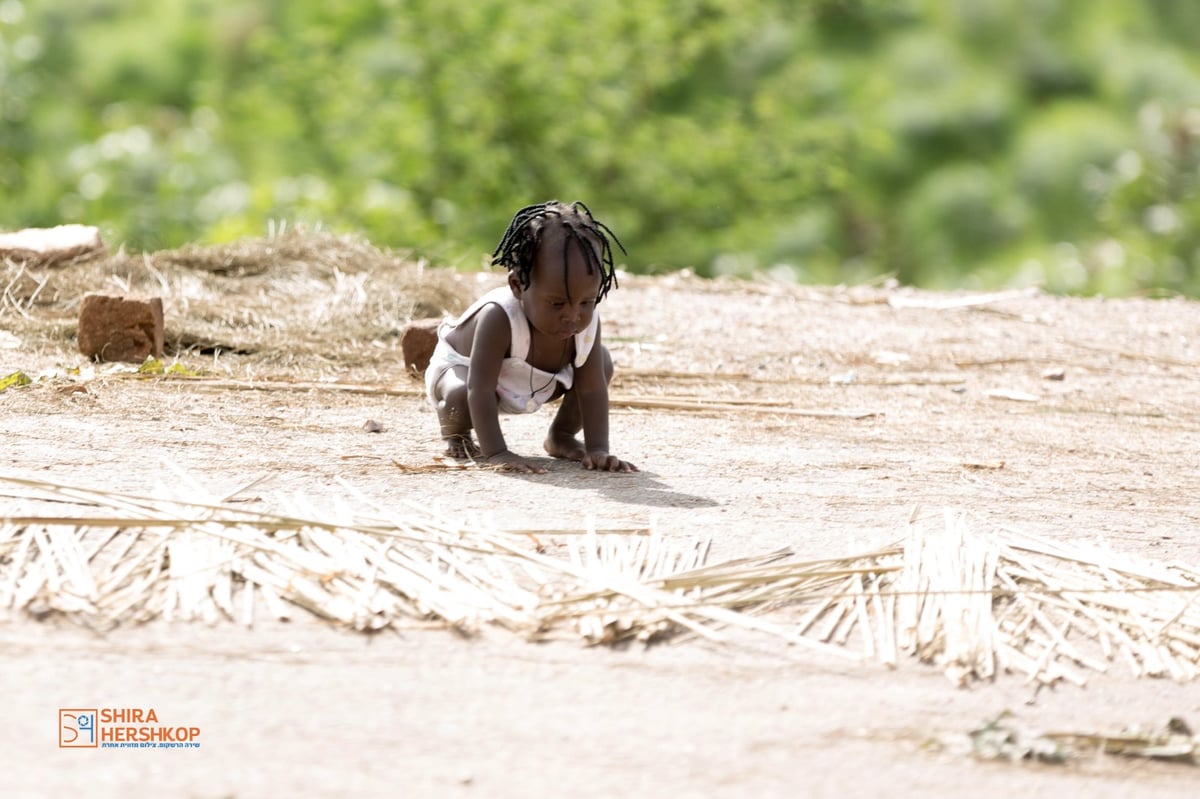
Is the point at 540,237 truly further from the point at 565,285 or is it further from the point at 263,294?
the point at 263,294

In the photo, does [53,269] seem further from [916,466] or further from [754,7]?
[754,7]

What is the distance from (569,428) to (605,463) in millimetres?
314

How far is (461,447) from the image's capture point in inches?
163

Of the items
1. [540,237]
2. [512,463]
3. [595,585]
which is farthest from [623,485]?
[595,585]

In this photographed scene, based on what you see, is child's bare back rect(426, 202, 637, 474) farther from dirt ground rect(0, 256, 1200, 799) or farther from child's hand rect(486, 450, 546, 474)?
dirt ground rect(0, 256, 1200, 799)

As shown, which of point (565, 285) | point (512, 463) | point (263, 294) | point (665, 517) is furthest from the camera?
point (263, 294)

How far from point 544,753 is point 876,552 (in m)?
1.17

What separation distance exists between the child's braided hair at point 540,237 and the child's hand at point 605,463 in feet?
1.49

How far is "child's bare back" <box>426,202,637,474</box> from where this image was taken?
379 cm

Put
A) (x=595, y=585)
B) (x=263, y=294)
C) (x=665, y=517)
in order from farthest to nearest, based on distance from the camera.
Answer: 1. (x=263, y=294)
2. (x=665, y=517)
3. (x=595, y=585)

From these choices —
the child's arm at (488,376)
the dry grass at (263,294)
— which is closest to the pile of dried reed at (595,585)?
the child's arm at (488,376)

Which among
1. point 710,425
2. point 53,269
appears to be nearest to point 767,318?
point 710,425

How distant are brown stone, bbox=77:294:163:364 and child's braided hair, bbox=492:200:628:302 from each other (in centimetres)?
194

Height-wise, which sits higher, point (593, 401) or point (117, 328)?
point (117, 328)
